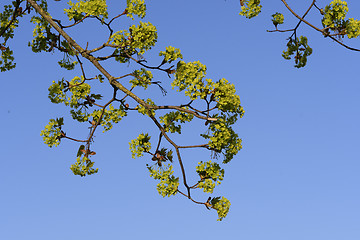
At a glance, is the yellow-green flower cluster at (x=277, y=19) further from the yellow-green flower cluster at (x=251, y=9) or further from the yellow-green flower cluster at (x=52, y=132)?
the yellow-green flower cluster at (x=52, y=132)

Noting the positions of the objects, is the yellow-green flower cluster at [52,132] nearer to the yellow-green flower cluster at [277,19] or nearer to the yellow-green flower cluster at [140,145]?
the yellow-green flower cluster at [140,145]

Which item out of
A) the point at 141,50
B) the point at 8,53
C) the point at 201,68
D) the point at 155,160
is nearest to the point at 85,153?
the point at 155,160

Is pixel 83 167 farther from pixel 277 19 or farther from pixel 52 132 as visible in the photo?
Result: pixel 277 19

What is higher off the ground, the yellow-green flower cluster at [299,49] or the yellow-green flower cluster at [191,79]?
the yellow-green flower cluster at [299,49]

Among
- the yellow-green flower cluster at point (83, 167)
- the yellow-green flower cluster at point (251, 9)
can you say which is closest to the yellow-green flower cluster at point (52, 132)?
the yellow-green flower cluster at point (83, 167)

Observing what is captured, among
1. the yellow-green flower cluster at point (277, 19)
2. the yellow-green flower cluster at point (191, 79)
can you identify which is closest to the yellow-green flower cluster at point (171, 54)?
the yellow-green flower cluster at point (191, 79)

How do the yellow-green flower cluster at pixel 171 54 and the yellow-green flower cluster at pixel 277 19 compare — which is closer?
the yellow-green flower cluster at pixel 171 54

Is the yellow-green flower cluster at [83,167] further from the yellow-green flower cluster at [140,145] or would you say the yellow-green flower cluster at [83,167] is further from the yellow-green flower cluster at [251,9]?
the yellow-green flower cluster at [251,9]

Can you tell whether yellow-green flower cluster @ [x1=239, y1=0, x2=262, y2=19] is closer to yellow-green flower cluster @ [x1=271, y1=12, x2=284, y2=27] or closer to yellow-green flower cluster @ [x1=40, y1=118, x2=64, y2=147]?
yellow-green flower cluster @ [x1=271, y1=12, x2=284, y2=27]

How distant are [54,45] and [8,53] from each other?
1555mm

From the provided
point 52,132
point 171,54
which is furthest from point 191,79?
point 52,132

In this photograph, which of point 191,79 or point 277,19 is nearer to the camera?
point 191,79

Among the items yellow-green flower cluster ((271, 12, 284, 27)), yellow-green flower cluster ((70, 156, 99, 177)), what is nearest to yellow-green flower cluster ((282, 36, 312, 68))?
yellow-green flower cluster ((271, 12, 284, 27))

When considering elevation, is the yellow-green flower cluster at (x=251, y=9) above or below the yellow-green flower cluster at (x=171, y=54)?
above
